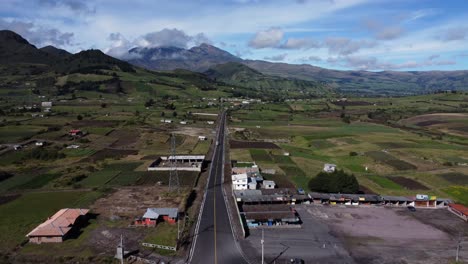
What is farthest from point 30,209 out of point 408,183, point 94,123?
point 94,123

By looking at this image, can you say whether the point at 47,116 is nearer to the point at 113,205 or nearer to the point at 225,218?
the point at 113,205

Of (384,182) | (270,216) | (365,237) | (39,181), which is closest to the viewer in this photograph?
(365,237)

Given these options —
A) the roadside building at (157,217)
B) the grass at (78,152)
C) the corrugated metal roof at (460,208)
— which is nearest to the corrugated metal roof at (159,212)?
the roadside building at (157,217)

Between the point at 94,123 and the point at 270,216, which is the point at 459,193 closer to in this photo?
the point at 270,216

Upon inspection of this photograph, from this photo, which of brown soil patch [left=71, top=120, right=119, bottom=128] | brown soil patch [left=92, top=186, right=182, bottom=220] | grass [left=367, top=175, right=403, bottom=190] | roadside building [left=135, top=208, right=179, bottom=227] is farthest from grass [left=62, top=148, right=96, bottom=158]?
grass [left=367, top=175, right=403, bottom=190]

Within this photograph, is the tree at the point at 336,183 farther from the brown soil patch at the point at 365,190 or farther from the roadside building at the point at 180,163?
the roadside building at the point at 180,163

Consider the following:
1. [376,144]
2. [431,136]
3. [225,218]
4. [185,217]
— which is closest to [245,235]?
[225,218]
